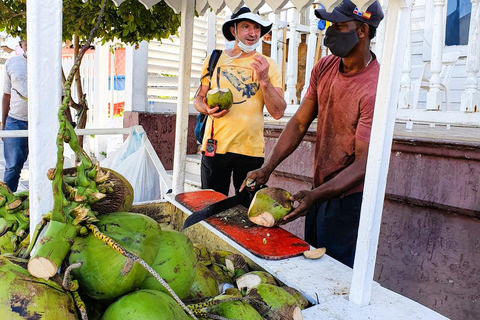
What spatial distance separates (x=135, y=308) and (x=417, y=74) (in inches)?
237

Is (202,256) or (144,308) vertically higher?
(144,308)

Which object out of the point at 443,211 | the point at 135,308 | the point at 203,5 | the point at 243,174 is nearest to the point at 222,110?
the point at 243,174

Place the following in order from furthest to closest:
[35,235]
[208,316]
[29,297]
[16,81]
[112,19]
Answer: [16,81]
[112,19]
[208,316]
[35,235]
[29,297]

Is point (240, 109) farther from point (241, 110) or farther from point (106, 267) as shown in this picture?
point (106, 267)

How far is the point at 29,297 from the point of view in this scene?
2.51 feet

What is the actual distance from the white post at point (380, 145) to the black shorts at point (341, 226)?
34.7 inches

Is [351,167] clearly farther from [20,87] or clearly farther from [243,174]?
[20,87]

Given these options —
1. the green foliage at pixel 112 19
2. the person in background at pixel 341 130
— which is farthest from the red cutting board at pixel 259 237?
the green foliage at pixel 112 19

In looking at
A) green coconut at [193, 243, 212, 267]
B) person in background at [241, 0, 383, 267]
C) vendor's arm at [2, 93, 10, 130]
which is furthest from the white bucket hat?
vendor's arm at [2, 93, 10, 130]

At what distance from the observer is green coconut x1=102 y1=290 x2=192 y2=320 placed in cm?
83

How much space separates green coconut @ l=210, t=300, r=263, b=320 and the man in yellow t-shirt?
2.08 metres

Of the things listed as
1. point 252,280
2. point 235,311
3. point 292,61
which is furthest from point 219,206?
point 292,61

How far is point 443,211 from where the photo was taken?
2.80 meters

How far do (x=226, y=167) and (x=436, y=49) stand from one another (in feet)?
7.05
